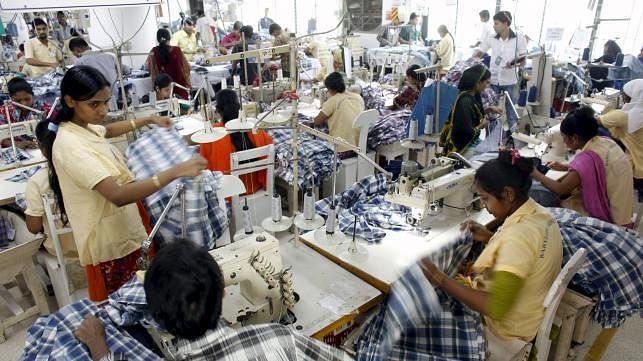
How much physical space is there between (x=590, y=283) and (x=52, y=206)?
2.62m

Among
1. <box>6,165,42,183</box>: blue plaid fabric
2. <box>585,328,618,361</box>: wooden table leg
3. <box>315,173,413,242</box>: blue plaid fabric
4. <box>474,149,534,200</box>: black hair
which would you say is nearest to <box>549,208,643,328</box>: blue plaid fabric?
<box>585,328,618,361</box>: wooden table leg

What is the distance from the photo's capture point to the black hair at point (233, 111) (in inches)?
127

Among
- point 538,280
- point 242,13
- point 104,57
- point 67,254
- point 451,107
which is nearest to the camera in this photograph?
point 538,280

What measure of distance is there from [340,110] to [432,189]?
2067 millimetres

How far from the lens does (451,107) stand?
3.81 metres

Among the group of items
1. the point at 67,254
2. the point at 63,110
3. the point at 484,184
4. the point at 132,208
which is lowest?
the point at 67,254

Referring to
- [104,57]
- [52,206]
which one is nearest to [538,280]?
[52,206]

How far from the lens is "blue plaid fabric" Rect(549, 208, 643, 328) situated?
2021mm

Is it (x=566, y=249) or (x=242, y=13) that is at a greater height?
(x=242, y=13)

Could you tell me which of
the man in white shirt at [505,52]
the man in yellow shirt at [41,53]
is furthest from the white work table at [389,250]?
the man in yellow shirt at [41,53]

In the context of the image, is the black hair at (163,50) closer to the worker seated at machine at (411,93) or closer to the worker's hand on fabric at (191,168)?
the worker seated at machine at (411,93)

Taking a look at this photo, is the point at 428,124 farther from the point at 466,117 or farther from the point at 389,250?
the point at 389,250

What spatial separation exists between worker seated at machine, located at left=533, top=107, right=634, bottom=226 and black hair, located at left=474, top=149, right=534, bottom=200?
844 millimetres

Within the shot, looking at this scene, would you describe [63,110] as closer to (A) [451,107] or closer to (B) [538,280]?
(B) [538,280]
